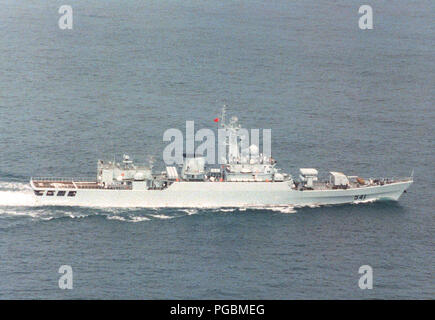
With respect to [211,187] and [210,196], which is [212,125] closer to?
[211,187]

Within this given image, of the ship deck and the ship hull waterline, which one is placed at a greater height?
the ship deck

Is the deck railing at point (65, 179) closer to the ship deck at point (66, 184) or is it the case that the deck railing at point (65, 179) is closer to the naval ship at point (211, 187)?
the naval ship at point (211, 187)

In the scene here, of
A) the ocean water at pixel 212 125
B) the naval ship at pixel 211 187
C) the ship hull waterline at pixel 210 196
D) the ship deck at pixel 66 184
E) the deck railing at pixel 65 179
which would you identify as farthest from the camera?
the deck railing at pixel 65 179

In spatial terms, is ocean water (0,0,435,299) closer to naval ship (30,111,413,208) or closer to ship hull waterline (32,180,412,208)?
ship hull waterline (32,180,412,208)

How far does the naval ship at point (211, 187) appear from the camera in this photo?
11038 cm

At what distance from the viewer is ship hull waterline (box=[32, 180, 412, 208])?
110m

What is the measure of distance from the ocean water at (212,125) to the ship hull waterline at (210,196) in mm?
1665

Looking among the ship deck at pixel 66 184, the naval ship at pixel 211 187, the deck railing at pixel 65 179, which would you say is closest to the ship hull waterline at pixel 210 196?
the naval ship at pixel 211 187

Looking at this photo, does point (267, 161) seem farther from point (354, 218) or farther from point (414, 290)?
point (414, 290)

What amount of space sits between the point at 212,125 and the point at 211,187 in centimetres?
2916

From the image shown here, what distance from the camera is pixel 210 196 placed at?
112 m

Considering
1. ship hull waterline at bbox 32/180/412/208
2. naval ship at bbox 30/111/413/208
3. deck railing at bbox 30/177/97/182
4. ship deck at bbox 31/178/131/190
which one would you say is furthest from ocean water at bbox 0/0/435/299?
ship deck at bbox 31/178/131/190

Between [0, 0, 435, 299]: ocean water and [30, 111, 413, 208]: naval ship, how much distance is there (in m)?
1.91
